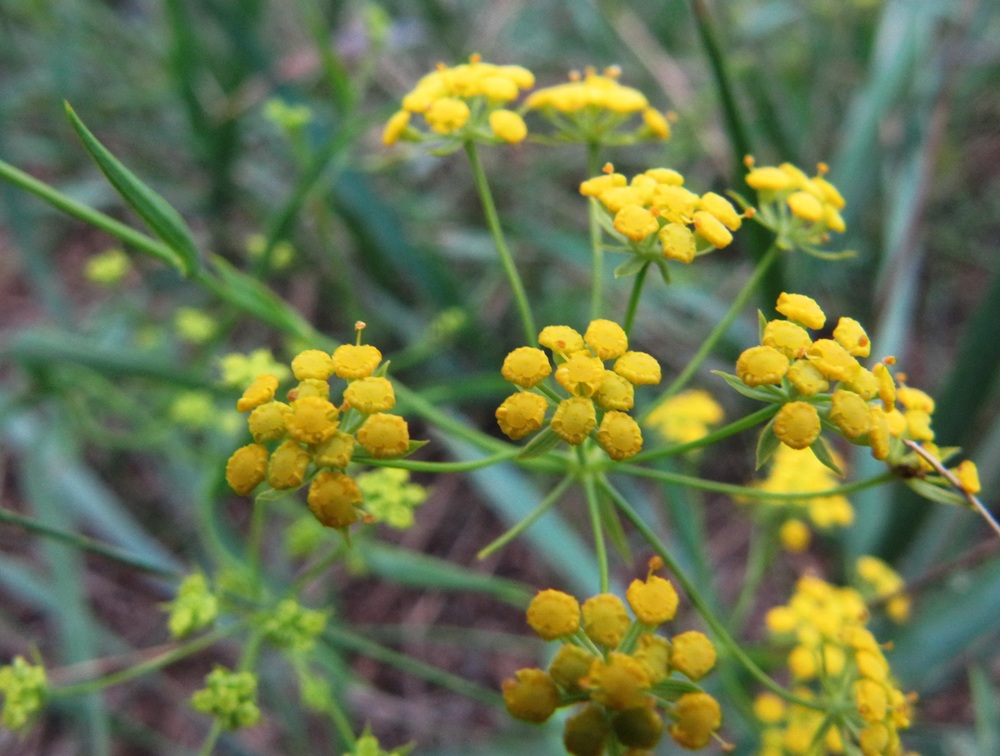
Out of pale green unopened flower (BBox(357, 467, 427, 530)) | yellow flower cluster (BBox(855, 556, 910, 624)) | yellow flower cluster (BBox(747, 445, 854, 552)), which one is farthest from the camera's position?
yellow flower cluster (BBox(855, 556, 910, 624))

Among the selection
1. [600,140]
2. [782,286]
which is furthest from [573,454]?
[782,286]

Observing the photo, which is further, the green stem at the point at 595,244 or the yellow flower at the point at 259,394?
the green stem at the point at 595,244

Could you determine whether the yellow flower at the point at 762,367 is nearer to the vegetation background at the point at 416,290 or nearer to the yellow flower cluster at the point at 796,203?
the yellow flower cluster at the point at 796,203

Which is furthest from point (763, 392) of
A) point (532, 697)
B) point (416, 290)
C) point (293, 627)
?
point (416, 290)

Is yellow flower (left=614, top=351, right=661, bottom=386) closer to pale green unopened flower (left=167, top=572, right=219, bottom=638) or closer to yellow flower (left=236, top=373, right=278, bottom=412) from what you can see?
yellow flower (left=236, top=373, right=278, bottom=412)

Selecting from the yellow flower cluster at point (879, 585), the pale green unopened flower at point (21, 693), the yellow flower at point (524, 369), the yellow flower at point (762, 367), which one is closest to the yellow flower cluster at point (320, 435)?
the yellow flower at point (524, 369)

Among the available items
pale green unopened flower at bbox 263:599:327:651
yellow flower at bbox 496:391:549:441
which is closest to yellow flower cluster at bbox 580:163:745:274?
yellow flower at bbox 496:391:549:441
